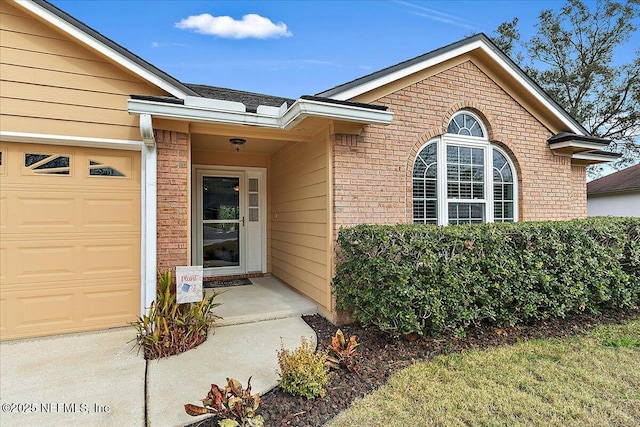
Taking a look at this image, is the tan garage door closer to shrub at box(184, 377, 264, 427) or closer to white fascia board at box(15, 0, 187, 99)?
white fascia board at box(15, 0, 187, 99)

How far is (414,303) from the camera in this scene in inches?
154

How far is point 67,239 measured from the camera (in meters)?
4.41

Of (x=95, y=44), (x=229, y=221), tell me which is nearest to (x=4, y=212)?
(x=95, y=44)

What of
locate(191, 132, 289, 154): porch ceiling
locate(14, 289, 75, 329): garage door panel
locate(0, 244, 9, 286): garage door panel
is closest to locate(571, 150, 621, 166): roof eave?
locate(191, 132, 289, 154): porch ceiling

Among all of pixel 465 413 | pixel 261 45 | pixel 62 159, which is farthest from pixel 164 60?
pixel 465 413

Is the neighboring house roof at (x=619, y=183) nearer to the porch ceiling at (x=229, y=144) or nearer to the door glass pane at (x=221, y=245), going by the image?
the porch ceiling at (x=229, y=144)

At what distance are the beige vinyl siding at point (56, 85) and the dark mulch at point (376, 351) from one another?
3935mm

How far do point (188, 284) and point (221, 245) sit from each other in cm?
343

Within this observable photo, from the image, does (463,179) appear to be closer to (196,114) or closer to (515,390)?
(515,390)

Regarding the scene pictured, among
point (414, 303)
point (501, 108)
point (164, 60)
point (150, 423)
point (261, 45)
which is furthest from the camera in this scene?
point (261, 45)

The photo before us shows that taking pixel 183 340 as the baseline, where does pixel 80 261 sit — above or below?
above

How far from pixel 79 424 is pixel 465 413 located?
126 inches

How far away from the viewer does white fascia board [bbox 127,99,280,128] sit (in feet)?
13.2

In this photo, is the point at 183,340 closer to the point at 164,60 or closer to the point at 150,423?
the point at 150,423
